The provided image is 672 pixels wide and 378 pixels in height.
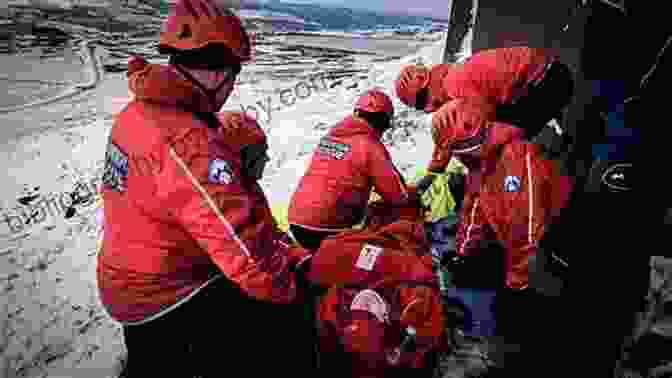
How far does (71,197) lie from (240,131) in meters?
3.22

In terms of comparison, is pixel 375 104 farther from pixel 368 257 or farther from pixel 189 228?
pixel 189 228

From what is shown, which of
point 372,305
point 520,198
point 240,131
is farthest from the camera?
point 520,198

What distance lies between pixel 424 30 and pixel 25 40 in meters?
10.9

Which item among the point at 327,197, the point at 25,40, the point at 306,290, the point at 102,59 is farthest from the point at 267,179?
the point at 25,40

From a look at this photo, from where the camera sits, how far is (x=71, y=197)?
13.6 feet

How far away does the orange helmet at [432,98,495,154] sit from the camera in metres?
2.16

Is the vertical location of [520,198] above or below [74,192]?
above

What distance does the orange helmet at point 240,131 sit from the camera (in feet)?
6.10

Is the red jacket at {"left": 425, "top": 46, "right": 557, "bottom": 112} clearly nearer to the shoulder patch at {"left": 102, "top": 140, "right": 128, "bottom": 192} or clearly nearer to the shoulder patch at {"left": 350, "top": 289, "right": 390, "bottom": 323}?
the shoulder patch at {"left": 350, "top": 289, "right": 390, "bottom": 323}

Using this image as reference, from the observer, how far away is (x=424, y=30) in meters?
12.8

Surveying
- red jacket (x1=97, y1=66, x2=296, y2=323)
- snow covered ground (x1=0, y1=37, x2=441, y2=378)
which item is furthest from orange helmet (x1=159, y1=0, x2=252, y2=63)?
snow covered ground (x1=0, y1=37, x2=441, y2=378)

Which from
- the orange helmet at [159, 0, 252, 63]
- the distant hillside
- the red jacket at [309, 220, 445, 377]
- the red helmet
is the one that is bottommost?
the red jacket at [309, 220, 445, 377]

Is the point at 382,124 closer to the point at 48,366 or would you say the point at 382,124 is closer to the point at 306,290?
the point at 306,290

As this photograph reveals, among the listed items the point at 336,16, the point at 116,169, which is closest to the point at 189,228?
the point at 116,169
